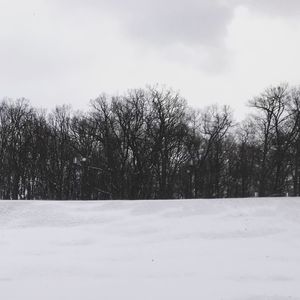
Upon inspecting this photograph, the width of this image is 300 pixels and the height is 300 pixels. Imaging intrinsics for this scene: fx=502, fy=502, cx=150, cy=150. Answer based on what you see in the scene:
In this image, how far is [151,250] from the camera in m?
16.3

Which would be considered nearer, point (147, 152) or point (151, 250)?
point (151, 250)

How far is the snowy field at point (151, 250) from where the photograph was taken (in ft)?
37.5

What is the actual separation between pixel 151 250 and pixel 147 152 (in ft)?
129

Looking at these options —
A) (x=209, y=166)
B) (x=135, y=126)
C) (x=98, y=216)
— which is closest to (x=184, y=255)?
(x=98, y=216)

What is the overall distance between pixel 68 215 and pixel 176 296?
41.0 ft

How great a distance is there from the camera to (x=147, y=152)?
182ft

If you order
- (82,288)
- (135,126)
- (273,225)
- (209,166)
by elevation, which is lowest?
(82,288)

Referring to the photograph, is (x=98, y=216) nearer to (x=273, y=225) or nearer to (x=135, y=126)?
(x=273, y=225)

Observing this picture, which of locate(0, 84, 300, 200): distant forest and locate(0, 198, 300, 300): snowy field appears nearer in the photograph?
locate(0, 198, 300, 300): snowy field

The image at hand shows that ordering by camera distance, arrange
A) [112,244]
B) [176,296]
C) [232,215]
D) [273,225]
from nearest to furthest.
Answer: [176,296] → [112,244] → [273,225] → [232,215]

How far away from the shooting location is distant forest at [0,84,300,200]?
54.1 meters

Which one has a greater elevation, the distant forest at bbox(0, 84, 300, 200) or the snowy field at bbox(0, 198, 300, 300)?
the distant forest at bbox(0, 84, 300, 200)

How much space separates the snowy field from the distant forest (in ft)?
98.3

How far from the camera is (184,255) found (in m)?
15.6
